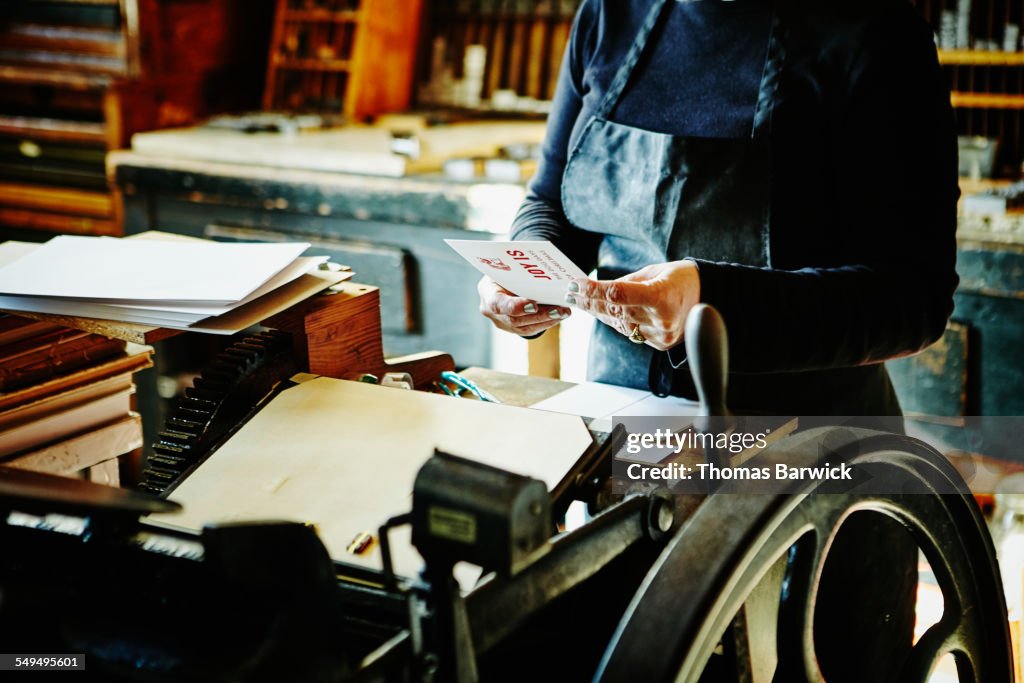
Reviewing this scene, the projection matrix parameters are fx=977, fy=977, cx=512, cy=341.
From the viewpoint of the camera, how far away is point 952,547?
98cm

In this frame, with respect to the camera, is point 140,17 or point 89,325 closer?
point 89,325

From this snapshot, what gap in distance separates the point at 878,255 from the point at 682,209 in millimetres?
305

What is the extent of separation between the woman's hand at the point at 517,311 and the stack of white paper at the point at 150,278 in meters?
0.20

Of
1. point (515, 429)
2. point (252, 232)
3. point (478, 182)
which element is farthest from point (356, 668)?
point (252, 232)

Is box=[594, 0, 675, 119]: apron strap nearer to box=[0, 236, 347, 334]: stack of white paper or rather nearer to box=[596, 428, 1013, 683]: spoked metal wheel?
box=[0, 236, 347, 334]: stack of white paper

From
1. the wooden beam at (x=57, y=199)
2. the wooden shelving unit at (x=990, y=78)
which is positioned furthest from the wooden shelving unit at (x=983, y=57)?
the wooden beam at (x=57, y=199)

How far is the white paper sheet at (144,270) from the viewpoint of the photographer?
3.63ft

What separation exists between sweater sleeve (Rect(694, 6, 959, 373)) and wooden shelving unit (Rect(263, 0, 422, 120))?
267 centimetres

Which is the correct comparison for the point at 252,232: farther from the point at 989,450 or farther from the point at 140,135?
the point at 989,450

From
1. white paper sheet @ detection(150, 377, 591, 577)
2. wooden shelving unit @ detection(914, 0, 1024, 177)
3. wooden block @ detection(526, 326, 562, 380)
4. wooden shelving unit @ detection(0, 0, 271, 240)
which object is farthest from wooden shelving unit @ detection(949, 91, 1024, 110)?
wooden shelving unit @ detection(0, 0, 271, 240)

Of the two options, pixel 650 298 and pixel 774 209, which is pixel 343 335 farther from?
pixel 774 209

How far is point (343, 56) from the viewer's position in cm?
376

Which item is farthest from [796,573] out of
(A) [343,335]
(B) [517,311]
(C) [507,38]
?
(C) [507,38]

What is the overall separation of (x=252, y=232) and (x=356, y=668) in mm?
2749
